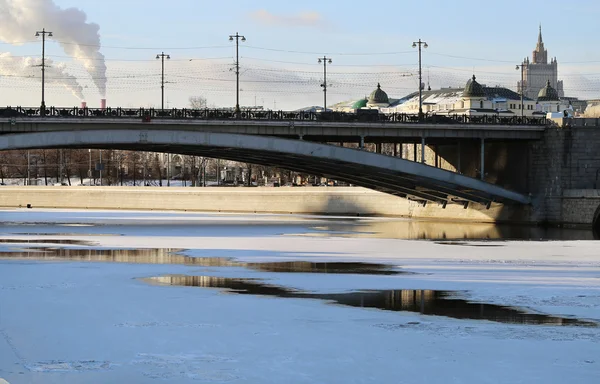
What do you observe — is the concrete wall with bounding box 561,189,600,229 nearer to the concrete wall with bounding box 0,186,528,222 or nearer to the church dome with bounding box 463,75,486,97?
the concrete wall with bounding box 0,186,528,222

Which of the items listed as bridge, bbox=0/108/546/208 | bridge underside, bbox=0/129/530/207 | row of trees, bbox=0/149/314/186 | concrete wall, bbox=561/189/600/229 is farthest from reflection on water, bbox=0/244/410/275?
row of trees, bbox=0/149/314/186

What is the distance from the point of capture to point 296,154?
6397 centimetres

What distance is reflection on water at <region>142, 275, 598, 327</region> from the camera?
2261 centimetres

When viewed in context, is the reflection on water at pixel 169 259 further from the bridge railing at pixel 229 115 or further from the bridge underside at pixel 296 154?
the bridge railing at pixel 229 115

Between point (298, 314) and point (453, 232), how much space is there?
1511 inches

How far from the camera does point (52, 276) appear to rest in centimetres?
3042

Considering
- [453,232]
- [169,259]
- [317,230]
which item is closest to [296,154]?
[317,230]

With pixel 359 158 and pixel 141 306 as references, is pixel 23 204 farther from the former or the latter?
pixel 141 306

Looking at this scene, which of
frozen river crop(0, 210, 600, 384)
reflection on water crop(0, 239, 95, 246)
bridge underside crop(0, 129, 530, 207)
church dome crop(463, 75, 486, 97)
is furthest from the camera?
church dome crop(463, 75, 486, 97)

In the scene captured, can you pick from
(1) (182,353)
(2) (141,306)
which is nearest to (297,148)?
(2) (141,306)

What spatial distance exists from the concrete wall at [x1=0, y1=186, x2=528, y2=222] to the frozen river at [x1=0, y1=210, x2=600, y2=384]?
3421cm

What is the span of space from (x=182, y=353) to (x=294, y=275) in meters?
13.8

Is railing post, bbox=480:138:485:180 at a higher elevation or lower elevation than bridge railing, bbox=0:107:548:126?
lower

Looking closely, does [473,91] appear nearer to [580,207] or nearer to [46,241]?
[580,207]
